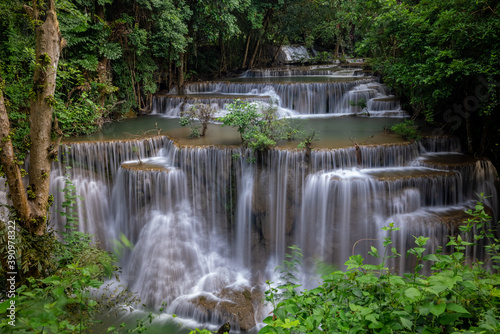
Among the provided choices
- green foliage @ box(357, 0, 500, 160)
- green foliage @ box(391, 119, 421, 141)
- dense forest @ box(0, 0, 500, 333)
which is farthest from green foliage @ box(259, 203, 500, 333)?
green foliage @ box(391, 119, 421, 141)

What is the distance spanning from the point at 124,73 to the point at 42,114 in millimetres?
9122

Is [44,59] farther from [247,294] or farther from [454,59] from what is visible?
[454,59]

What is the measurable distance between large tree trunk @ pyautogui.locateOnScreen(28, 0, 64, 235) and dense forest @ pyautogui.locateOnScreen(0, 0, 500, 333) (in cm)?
1

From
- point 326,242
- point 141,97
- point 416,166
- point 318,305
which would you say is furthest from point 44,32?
point 141,97

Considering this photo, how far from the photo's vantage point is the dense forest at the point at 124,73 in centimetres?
408

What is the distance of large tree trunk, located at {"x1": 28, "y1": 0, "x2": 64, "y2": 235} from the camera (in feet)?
14.2

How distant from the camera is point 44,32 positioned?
435cm

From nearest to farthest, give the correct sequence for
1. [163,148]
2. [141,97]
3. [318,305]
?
1. [318,305]
2. [163,148]
3. [141,97]

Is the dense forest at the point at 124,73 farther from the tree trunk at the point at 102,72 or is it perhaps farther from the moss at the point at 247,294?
the moss at the point at 247,294

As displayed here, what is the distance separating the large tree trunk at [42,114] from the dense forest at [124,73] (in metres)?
0.01

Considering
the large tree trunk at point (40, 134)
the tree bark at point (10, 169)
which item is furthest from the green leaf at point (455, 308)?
the tree bark at point (10, 169)

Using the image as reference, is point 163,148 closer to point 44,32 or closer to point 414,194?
point 44,32

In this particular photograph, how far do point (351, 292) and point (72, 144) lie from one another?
854cm

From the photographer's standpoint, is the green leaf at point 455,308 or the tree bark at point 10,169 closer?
the green leaf at point 455,308
